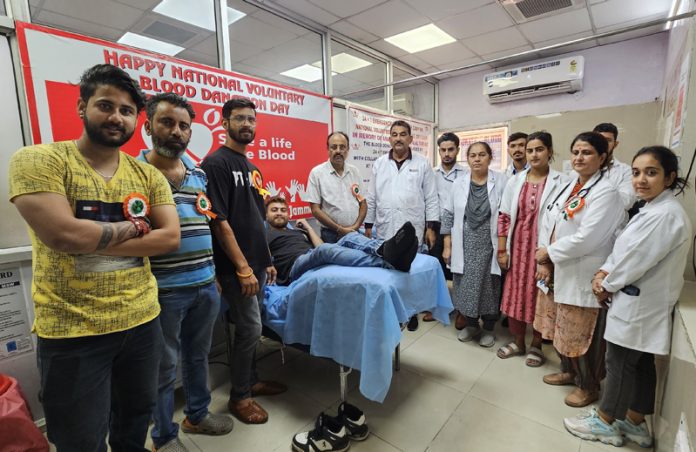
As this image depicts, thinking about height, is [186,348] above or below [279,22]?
below

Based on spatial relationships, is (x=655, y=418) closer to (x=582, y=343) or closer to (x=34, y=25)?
(x=582, y=343)

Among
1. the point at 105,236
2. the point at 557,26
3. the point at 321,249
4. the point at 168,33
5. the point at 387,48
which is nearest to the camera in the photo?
the point at 105,236

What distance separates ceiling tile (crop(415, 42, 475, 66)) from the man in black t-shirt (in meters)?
3.08

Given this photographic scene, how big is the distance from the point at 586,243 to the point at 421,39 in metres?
2.90

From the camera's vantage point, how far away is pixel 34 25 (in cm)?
156

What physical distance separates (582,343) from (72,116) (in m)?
2.88

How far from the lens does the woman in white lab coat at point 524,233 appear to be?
2127mm

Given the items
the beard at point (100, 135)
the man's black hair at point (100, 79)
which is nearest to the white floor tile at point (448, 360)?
the beard at point (100, 135)

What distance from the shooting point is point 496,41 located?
370 cm

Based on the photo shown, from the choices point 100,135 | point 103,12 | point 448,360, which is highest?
point 103,12

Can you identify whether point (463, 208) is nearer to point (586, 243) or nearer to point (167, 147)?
point (586, 243)

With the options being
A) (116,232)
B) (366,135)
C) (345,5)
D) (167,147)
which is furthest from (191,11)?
(116,232)

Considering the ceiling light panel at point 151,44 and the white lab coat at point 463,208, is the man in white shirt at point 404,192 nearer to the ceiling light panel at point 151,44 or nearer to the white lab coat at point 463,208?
the white lab coat at point 463,208

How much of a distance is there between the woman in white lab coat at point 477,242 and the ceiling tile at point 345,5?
1545 mm
